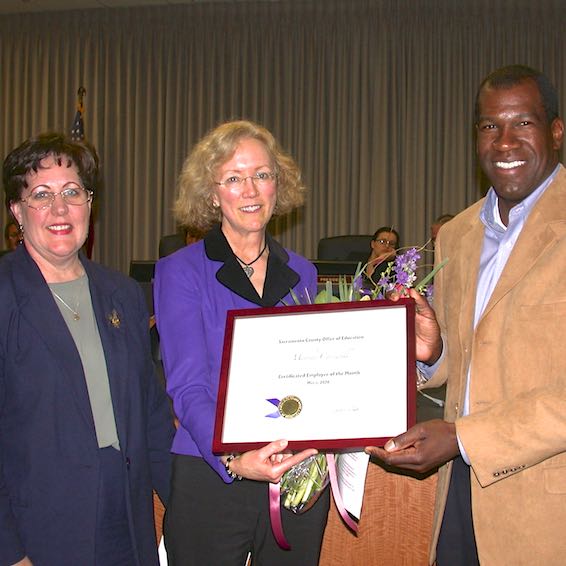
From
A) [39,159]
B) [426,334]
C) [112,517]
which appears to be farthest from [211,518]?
[39,159]

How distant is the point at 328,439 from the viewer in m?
1.71

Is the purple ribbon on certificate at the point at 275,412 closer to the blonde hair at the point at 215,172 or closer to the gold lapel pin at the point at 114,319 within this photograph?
the gold lapel pin at the point at 114,319

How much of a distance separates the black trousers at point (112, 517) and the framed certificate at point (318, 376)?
1.29 ft

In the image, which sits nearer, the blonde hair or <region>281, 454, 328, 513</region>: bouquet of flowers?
<region>281, 454, 328, 513</region>: bouquet of flowers

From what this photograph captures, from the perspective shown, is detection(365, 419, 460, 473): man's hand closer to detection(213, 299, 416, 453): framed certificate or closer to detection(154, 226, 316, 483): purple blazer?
detection(213, 299, 416, 453): framed certificate

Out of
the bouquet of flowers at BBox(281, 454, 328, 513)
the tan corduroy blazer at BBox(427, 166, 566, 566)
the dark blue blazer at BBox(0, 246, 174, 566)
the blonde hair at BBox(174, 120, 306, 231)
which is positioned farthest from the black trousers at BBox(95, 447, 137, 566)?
the tan corduroy blazer at BBox(427, 166, 566, 566)

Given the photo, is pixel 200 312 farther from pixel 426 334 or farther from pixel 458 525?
pixel 458 525

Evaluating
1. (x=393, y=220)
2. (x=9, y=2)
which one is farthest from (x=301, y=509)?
(x=9, y=2)

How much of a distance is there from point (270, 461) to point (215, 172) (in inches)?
38.5

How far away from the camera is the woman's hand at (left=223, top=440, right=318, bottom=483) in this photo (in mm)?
1720

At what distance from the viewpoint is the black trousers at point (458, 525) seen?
1.97 metres

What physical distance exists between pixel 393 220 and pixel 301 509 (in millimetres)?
7335

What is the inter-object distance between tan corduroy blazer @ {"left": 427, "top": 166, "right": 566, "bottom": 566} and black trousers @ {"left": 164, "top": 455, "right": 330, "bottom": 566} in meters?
0.62

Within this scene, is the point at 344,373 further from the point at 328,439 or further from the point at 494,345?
the point at 494,345
